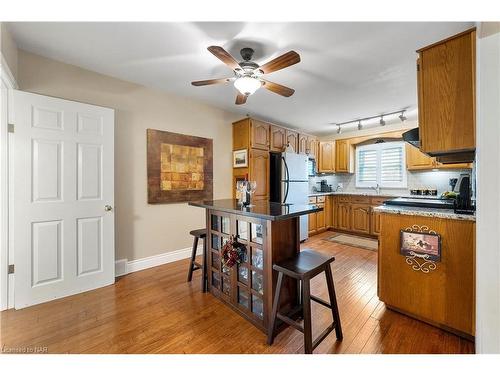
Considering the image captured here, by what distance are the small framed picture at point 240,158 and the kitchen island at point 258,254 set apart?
1727mm

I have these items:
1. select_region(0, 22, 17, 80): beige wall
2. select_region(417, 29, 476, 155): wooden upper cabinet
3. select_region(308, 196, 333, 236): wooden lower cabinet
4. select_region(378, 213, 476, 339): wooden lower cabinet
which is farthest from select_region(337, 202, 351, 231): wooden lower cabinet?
select_region(0, 22, 17, 80): beige wall

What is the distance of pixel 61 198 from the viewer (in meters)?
2.20

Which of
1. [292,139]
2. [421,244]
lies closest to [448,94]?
[421,244]

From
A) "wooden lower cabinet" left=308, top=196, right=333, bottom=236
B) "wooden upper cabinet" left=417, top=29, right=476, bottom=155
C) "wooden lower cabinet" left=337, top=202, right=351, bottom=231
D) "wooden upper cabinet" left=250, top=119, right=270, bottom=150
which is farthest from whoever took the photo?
"wooden lower cabinet" left=337, top=202, right=351, bottom=231

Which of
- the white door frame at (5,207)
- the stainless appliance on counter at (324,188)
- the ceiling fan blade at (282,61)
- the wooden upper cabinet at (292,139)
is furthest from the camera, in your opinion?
the stainless appliance on counter at (324,188)

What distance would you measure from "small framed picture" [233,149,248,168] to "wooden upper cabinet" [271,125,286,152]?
0.63m

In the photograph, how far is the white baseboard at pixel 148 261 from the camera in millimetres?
2699

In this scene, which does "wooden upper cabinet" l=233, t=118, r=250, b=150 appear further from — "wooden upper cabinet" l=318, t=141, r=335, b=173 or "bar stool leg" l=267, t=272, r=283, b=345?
"bar stool leg" l=267, t=272, r=283, b=345

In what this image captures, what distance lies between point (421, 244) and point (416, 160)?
3.19 m

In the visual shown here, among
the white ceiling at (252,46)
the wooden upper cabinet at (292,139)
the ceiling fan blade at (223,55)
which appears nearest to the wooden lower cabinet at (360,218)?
the wooden upper cabinet at (292,139)

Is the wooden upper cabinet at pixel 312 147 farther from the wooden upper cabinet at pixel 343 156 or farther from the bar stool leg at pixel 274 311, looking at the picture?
the bar stool leg at pixel 274 311

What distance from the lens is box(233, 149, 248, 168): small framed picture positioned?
3.66 metres

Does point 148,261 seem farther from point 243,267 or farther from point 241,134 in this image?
point 241,134
